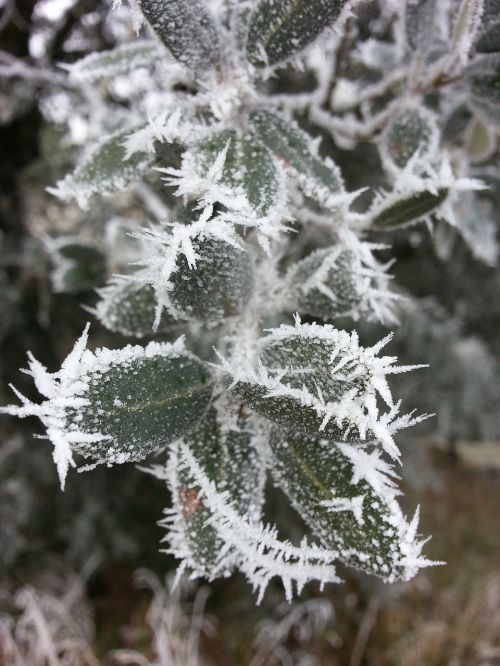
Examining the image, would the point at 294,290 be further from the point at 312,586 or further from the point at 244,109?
the point at 312,586

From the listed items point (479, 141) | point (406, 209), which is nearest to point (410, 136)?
point (406, 209)

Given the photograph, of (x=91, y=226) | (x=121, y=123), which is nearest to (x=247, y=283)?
(x=121, y=123)

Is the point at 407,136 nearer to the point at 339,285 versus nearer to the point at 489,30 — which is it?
the point at 489,30

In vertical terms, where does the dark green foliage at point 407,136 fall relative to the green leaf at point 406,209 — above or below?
above

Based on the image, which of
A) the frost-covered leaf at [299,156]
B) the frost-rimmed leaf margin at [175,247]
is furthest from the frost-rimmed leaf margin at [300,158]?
the frost-rimmed leaf margin at [175,247]

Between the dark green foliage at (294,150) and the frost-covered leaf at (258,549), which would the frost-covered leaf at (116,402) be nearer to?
the frost-covered leaf at (258,549)

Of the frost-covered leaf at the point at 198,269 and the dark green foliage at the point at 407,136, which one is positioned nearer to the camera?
the frost-covered leaf at the point at 198,269
